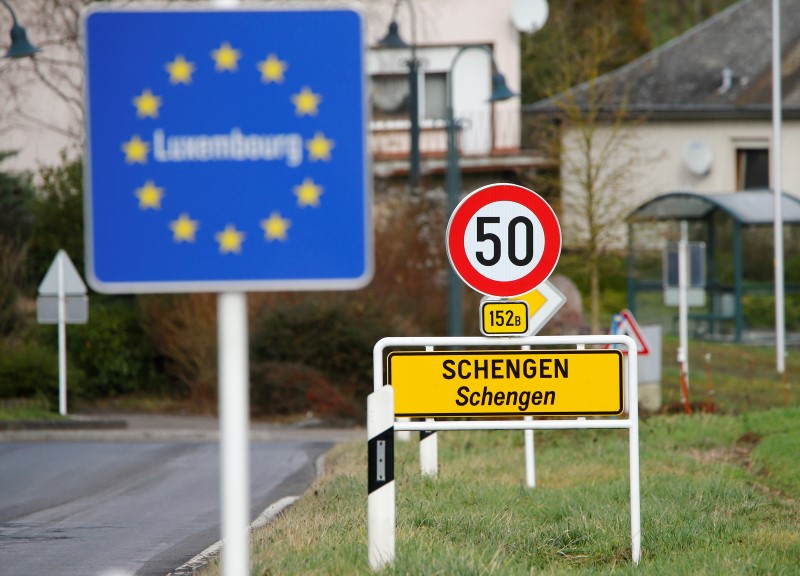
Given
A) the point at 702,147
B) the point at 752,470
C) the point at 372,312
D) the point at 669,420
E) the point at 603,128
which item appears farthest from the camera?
the point at 702,147

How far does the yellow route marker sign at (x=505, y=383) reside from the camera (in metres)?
7.23

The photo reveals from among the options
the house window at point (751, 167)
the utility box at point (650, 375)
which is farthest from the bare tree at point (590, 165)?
the utility box at point (650, 375)

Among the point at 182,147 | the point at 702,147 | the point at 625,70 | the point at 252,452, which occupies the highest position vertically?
the point at 625,70

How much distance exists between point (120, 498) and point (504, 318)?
5478 millimetres

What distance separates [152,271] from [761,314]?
27892 millimetres

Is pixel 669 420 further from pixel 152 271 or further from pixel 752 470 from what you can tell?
pixel 152 271

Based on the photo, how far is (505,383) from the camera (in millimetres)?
7227

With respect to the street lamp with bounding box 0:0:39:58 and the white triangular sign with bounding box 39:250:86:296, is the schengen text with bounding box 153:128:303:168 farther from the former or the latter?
the white triangular sign with bounding box 39:250:86:296

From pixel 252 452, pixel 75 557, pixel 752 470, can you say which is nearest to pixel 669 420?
pixel 752 470

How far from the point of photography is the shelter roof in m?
29.6

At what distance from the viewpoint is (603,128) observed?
33.5 meters

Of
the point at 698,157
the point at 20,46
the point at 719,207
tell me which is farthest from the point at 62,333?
the point at 698,157

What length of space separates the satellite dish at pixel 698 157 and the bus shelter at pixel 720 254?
5544 millimetres

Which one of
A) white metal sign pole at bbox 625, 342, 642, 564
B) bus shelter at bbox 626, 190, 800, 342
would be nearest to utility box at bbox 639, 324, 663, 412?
white metal sign pole at bbox 625, 342, 642, 564
